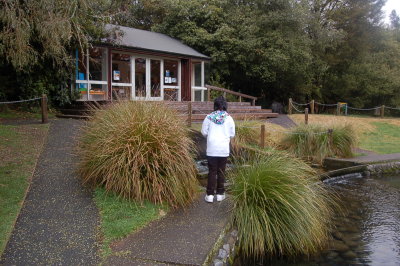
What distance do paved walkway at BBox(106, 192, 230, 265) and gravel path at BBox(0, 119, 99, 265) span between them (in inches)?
15.5

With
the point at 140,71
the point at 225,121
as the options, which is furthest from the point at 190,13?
the point at 225,121

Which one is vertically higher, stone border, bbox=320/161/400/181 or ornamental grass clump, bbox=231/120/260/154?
ornamental grass clump, bbox=231/120/260/154

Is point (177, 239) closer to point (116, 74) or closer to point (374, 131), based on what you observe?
point (116, 74)

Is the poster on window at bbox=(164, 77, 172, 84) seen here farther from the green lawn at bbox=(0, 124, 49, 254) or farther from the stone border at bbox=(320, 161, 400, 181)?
the stone border at bbox=(320, 161, 400, 181)

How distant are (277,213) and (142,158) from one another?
204cm

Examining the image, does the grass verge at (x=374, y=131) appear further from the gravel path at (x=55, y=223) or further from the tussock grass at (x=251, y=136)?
the gravel path at (x=55, y=223)

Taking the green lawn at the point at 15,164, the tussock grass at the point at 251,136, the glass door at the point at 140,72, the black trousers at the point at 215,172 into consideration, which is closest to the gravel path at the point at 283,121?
the tussock grass at the point at 251,136

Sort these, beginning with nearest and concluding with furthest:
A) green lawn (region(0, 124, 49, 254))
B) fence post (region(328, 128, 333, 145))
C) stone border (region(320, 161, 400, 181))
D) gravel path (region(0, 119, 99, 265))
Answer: gravel path (region(0, 119, 99, 265))
green lawn (region(0, 124, 49, 254))
stone border (region(320, 161, 400, 181))
fence post (region(328, 128, 333, 145))

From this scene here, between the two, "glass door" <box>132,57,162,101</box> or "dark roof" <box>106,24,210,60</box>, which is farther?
"glass door" <box>132,57,162,101</box>

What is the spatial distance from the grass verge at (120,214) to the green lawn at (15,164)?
108cm

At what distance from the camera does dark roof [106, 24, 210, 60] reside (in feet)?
49.5

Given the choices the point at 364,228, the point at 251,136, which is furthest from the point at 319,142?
the point at 364,228

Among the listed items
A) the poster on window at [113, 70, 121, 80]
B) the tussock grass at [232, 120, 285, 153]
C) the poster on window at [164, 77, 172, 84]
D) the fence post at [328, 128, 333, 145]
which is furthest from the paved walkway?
the poster on window at [164, 77, 172, 84]

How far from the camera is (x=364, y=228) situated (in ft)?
19.2
